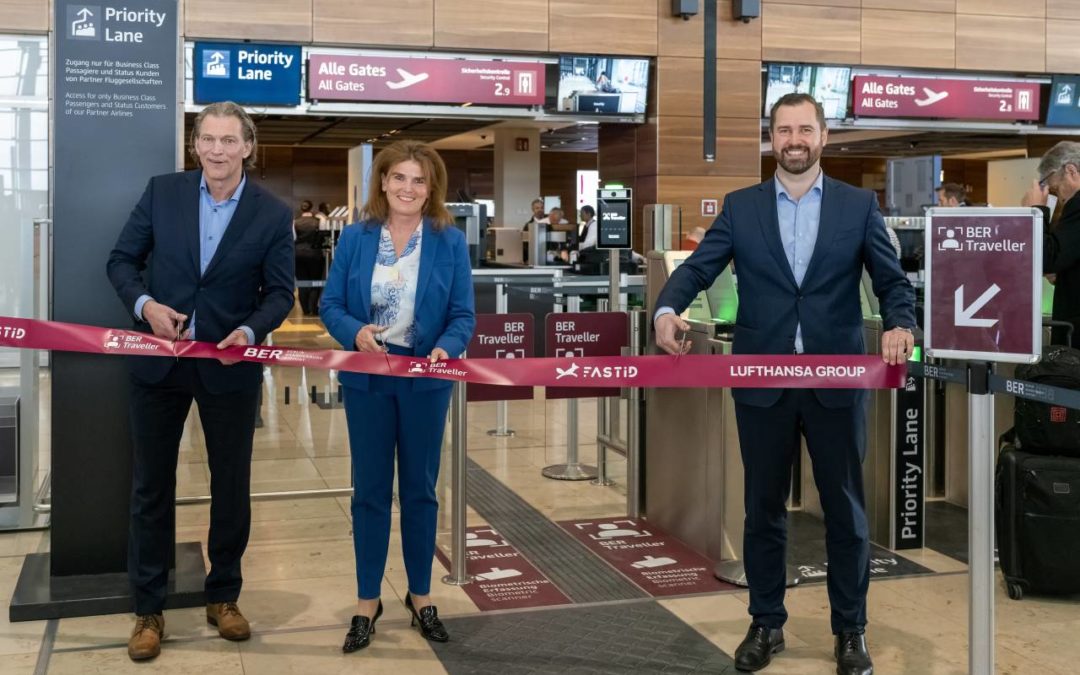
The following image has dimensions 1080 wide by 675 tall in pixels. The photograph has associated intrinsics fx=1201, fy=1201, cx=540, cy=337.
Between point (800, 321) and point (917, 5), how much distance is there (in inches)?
381

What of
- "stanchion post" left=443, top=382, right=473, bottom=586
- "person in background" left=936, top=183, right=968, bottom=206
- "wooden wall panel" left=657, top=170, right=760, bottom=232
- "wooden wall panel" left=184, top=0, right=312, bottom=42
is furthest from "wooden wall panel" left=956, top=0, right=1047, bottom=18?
"stanchion post" left=443, top=382, right=473, bottom=586

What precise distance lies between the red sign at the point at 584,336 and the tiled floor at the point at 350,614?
57cm

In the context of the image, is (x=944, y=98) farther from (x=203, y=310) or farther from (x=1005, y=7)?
(x=203, y=310)

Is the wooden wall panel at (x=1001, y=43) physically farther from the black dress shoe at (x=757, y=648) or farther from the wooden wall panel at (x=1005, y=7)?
the black dress shoe at (x=757, y=648)

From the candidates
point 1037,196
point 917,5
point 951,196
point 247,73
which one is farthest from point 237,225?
point 917,5

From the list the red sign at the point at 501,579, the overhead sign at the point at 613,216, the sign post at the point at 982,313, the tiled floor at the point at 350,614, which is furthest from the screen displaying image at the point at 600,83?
the sign post at the point at 982,313

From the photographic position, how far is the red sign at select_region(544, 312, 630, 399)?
5008mm

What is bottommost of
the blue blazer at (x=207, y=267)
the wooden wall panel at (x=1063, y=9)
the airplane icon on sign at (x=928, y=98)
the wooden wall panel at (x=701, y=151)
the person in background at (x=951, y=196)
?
the blue blazer at (x=207, y=267)

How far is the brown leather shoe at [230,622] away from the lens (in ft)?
11.6

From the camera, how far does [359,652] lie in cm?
346

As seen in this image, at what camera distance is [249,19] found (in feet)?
32.0

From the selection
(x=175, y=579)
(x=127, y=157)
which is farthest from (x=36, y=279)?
(x=175, y=579)

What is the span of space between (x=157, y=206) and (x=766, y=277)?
1734 millimetres

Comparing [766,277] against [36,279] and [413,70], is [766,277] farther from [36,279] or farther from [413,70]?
[413,70]
